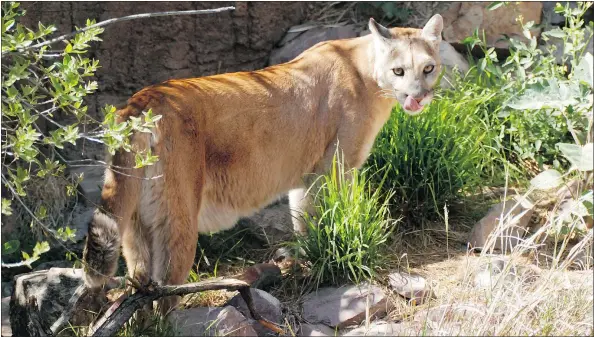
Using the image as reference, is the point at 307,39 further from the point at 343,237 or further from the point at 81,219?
the point at 343,237

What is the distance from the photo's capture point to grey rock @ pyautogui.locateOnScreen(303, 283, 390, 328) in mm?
5012

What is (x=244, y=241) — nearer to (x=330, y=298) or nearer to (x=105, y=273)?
(x=330, y=298)

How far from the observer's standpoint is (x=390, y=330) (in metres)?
4.66

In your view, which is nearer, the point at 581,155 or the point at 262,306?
the point at 581,155

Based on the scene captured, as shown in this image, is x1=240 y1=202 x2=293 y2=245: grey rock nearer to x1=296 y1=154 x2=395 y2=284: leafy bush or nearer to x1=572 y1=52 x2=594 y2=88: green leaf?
x1=296 y1=154 x2=395 y2=284: leafy bush

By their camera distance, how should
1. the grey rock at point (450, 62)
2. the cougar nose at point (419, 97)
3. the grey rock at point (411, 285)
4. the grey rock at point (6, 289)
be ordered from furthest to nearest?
the grey rock at point (450, 62), the grey rock at point (6, 289), the cougar nose at point (419, 97), the grey rock at point (411, 285)

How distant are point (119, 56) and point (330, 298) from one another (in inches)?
132

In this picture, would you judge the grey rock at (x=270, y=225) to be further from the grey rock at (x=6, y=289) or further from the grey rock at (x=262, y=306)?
the grey rock at (x=6, y=289)

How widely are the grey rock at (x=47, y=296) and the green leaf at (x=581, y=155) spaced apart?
285 centimetres

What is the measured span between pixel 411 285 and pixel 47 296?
7.10ft

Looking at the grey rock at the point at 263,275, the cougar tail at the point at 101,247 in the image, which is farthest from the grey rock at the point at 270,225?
the cougar tail at the point at 101,247

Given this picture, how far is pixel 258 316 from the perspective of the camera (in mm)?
4828

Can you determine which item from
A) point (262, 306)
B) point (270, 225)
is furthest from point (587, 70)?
point (270, 225)

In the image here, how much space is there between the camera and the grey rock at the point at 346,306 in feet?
16.4
